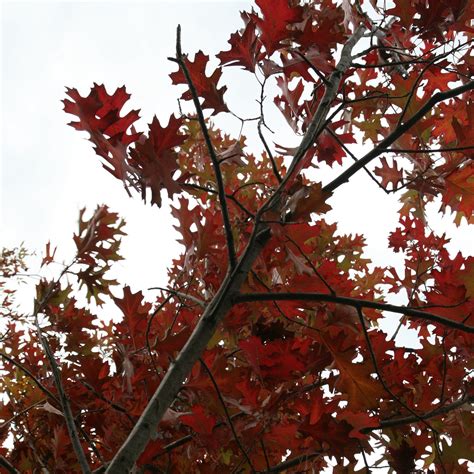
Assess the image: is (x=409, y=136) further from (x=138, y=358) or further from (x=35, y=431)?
(x=35, y=431)

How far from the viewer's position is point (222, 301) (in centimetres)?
133

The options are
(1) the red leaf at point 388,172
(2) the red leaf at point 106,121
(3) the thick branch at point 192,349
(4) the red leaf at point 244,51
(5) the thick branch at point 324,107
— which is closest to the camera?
(3) the thick branch at point 192,349

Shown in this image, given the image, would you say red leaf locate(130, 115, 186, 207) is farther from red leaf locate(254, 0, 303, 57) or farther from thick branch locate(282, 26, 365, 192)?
red leaf locate(254, 0, 303, 57)

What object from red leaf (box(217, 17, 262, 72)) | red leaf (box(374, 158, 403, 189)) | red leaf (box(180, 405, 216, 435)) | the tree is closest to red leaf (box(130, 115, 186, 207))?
the tree

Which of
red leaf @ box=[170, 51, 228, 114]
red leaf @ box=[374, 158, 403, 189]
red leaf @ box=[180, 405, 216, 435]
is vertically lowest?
red leaf @ box=[180, 405, 216, 435]

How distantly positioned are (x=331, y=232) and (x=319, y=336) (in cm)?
226

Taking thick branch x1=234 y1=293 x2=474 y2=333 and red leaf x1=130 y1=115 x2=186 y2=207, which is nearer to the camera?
thick branch x1=234 y1=293 x2=474 y2=333

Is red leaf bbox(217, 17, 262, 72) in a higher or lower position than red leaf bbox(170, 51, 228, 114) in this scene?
higher

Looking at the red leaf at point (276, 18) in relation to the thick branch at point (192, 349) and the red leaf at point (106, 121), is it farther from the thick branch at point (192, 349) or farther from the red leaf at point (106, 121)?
the red leaf at point (106, 121)

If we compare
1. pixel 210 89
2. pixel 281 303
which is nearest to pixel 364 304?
pixel 281 303

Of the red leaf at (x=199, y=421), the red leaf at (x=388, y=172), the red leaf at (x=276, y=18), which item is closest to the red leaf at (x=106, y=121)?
the red leaf at (x=276, y=18)

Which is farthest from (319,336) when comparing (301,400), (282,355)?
(301,400)

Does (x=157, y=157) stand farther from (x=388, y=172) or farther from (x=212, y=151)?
(x=388, y=172)

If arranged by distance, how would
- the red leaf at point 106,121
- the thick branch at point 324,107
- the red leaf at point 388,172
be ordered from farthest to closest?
1. the red leaf at point 388,172
2. the thick branch at point 324,107
3. the red leaf at point 106,121
